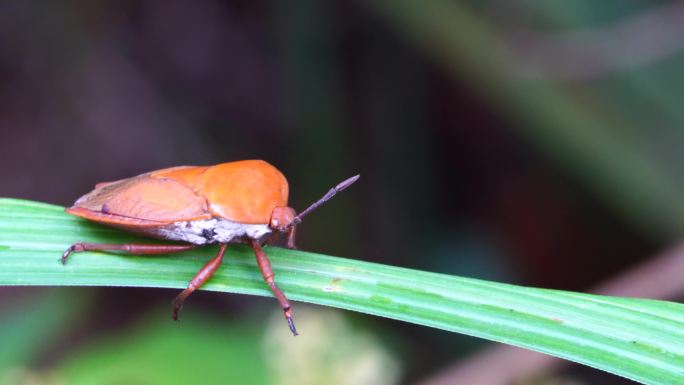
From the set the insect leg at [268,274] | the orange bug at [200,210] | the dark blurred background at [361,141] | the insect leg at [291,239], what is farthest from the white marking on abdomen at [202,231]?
the dark blurred background at [361,141]

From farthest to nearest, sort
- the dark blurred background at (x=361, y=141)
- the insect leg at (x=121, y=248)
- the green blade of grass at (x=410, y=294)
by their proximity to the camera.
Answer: the dark blurred background at (x=361, y=141) → the insect leg at (x=121, y=248) → the green blade of grass at (x=410, y=294)

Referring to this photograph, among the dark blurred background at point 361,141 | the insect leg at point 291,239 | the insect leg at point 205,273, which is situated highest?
the insect leg at point 205,273

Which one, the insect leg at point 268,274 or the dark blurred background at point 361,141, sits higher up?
the insect leg at point 268,274

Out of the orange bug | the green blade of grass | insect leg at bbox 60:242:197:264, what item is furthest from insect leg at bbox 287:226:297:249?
insect leg at bbox 60:242:197:264

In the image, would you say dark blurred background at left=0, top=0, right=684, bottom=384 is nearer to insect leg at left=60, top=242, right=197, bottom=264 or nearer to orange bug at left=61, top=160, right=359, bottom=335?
orange bug at left=61, top=160, right=359, bottom=335

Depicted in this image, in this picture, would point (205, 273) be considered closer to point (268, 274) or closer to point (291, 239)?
point (268, 274)

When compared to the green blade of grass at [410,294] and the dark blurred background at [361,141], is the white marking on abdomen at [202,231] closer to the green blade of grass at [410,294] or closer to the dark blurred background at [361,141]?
the green blade of grass at [410,294]
